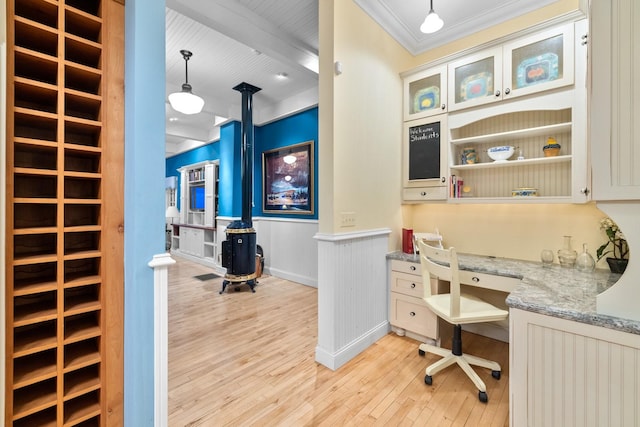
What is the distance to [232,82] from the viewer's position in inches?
160

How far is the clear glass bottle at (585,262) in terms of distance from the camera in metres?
1.95

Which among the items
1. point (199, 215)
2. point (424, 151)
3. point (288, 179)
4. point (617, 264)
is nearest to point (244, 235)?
Answer: point (288, 179)

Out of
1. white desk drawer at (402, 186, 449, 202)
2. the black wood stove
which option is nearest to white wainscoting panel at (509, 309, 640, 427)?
white desk drawer at (402, 186, 449, 202)

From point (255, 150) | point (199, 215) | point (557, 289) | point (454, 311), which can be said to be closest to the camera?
point (557, 289)

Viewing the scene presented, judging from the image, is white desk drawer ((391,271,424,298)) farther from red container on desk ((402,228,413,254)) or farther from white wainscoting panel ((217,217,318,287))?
white wainscoting panel ((217,217,318,287))

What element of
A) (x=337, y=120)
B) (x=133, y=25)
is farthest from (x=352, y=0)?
(x=133, y=25)

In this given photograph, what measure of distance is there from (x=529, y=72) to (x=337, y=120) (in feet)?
5.22

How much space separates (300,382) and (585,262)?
2.27m

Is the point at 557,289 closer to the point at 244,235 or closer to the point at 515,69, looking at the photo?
the point at 515,69

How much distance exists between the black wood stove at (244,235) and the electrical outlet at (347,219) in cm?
216

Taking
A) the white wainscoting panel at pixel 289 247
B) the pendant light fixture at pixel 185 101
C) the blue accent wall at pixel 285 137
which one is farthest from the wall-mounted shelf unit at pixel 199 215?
the pendant light fixture at pixel 185 101

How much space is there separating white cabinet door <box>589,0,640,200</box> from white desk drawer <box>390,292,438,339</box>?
1599 millimetres

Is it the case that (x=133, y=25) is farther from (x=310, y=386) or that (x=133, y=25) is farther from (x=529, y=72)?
(x=529, y=72)

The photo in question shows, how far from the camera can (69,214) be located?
44.8 inches
